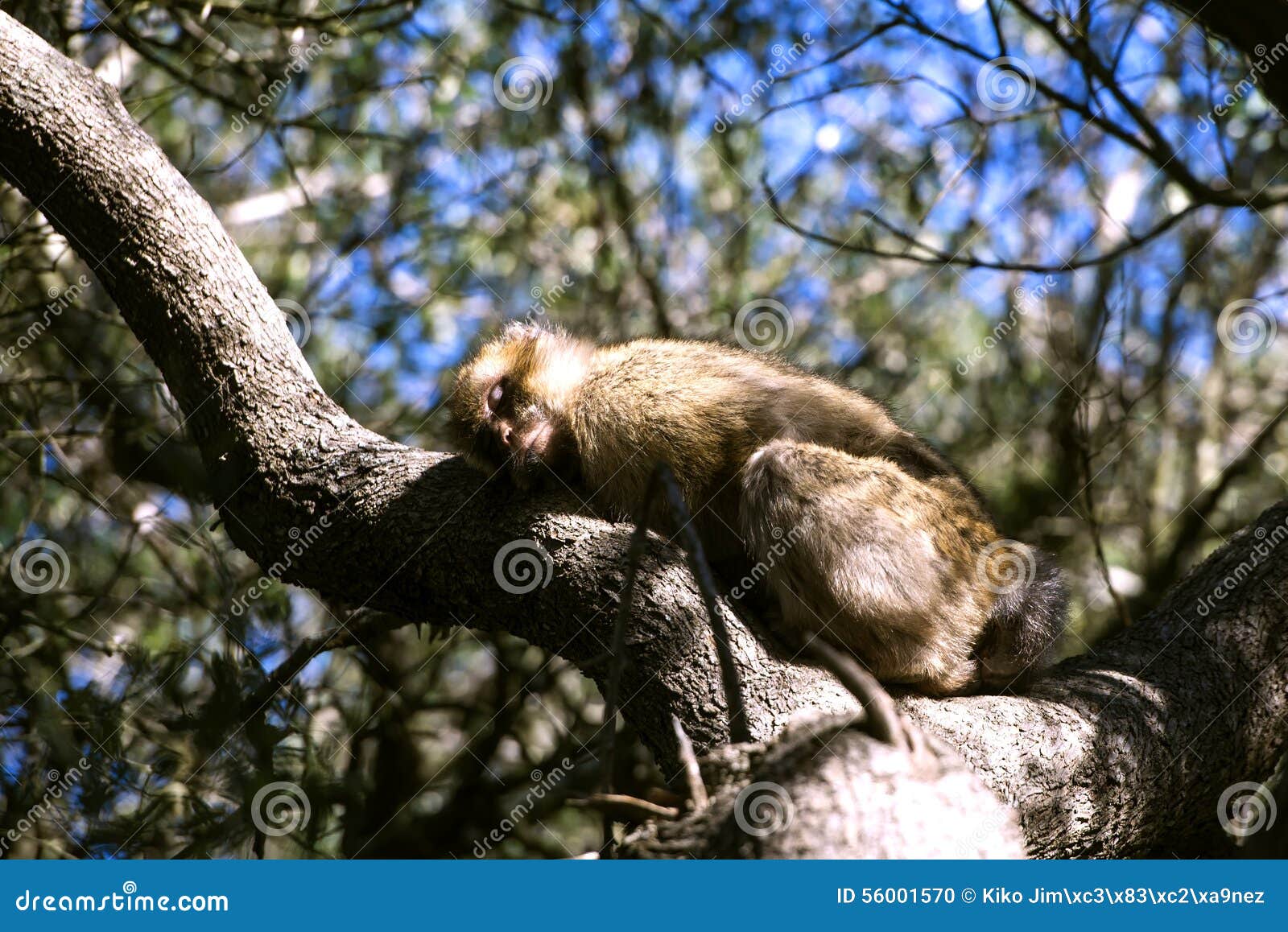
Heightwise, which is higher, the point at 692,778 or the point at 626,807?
the point at 692,778

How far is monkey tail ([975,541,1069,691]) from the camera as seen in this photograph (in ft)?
15.5

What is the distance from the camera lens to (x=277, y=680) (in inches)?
204

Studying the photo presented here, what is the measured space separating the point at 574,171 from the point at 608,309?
1495 mm

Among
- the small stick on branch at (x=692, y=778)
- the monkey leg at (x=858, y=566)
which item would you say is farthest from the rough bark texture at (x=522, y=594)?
the small stick on branch at (x=692, y=778)

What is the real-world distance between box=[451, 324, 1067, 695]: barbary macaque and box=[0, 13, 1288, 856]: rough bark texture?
11.4 inches

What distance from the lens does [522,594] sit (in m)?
4.31

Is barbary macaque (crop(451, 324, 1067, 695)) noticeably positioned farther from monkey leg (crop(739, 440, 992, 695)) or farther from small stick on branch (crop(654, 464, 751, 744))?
small stick on branch (crop(654, 464, 751, 744))

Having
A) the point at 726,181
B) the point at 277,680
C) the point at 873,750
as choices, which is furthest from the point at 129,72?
the point at 873,750

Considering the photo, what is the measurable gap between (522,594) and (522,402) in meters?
1.45

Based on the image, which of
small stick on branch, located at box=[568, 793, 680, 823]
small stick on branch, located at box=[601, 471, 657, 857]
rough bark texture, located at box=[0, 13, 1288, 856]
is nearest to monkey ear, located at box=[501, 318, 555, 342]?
rough bark texture, located at box=[0, 13, 1288, 856]

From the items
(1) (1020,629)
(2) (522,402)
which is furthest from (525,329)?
(1) (1020,629)

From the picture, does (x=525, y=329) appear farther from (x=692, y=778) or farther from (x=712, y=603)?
(x=692, y=778)

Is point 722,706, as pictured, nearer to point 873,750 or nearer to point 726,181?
point 873,750

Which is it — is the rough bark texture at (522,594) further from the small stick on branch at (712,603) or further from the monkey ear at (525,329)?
the monkey ear at (525,329)
